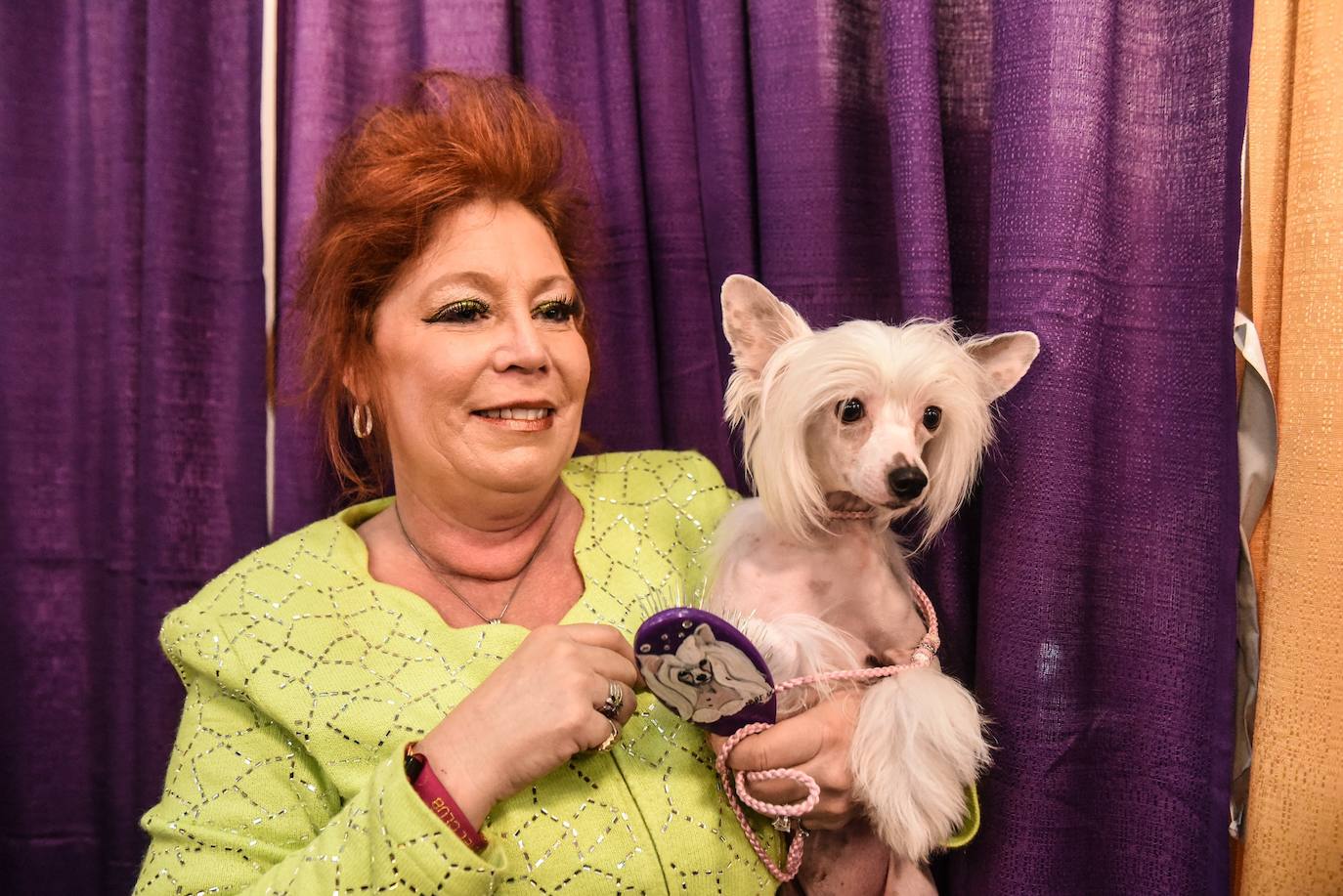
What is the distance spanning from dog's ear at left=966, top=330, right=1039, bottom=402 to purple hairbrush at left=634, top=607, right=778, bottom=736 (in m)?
0.43

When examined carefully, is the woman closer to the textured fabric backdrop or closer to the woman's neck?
the woman's neck

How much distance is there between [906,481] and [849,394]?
4.4 inches

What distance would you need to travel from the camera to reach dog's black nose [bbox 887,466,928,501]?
95 cm

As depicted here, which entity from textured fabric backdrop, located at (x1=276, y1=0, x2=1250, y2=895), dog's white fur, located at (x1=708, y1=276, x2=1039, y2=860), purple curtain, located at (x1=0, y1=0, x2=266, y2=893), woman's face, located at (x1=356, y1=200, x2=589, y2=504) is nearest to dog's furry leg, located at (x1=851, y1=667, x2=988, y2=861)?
dog's white fur, located at (x1=708, y1=276, x2=1039, y2=860)

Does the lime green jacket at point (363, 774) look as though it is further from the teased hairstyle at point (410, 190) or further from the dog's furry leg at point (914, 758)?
the teased hairstyle at point (410, 190)

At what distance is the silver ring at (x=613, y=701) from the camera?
103 centimetres

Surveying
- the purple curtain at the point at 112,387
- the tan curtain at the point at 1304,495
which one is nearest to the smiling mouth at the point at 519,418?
the purple curtain at the point at 112,387

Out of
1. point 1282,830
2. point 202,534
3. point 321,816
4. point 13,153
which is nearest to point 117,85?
point 13,153

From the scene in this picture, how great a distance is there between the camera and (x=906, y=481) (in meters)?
0.95

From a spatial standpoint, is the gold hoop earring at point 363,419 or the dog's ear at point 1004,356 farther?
the gold hoop earring at point 363,419

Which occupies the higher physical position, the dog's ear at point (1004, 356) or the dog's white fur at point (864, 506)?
the dog's ear at point (1004, 356)

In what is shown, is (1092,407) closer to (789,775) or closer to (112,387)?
(789,775)

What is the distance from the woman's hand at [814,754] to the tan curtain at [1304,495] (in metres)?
0.45

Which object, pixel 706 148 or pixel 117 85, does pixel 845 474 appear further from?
pixel 117 85
